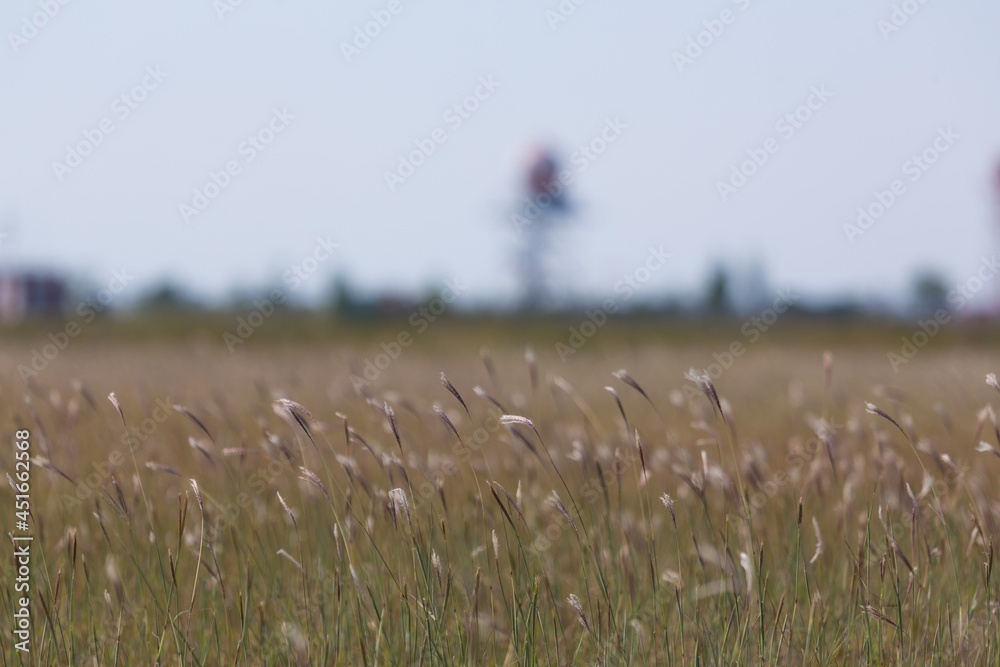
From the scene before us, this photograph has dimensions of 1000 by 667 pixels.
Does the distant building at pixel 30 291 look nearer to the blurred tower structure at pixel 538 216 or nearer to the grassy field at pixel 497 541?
the blurred tower structure at pixel 538 216

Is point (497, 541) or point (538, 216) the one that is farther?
point (538, 216)

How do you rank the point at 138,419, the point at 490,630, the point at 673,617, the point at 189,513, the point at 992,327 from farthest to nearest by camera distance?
1. the point at 992,327
2. the point at 138,419
3. the point at 189,513
4. the point at 673,617
5. the point at 490,630

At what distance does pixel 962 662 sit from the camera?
260 centimetres

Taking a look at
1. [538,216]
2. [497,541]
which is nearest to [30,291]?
[538,216]

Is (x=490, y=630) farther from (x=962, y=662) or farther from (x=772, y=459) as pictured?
(x=772, y=459)

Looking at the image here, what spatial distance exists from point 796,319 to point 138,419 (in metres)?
27.9

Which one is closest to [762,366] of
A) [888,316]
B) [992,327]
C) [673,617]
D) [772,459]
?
[772,459]

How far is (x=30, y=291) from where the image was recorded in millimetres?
45906

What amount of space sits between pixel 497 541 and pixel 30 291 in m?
50.1

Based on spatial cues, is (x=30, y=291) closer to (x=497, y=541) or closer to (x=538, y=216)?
(x=538, y=216)

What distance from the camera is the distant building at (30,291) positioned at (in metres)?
42.3

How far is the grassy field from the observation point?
2.49 meters

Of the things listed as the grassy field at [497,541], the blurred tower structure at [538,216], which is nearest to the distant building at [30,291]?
the blurred tower structure at [538,216]

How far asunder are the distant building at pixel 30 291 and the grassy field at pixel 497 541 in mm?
40177
